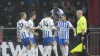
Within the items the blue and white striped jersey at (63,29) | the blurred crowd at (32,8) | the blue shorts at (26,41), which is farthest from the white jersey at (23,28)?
the blurred crowd at (32,8)

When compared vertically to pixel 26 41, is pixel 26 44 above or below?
below

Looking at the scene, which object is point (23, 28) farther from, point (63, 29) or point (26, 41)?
point (63, 29)

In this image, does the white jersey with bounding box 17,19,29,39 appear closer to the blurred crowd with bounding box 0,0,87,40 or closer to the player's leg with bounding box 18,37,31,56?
the player's leg with bounding box 18,37,31,56

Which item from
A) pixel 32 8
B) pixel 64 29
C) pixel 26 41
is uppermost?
pixel 32 8

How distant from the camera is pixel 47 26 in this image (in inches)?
740

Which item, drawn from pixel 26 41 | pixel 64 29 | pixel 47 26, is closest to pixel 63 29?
pixel 64 29

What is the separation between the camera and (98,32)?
19.4 metres

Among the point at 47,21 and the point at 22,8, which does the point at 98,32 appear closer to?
the point at 47,21

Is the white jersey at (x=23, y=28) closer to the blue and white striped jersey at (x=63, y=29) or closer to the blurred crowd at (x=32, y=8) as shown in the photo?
the blue and white striped jersey at (x=63, y=29)

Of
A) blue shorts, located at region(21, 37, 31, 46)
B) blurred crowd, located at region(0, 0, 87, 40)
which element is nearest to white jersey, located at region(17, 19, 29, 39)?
blue shorts, located at region(21, 37, 31, 46)

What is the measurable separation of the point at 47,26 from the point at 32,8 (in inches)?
135

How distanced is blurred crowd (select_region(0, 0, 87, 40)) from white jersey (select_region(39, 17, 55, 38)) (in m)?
3.02

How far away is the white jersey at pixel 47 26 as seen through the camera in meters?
18.7

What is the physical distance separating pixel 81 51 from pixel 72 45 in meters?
0.66
